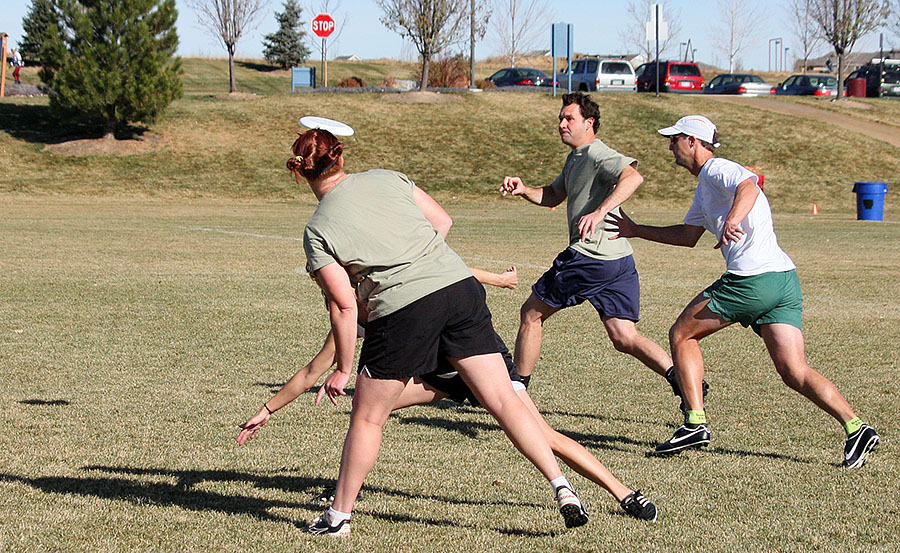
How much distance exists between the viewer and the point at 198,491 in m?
4.82

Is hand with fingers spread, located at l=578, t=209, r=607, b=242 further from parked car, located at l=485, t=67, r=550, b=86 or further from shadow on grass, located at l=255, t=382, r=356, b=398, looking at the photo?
parked car, located at l=485, t=67, r=550, b=86

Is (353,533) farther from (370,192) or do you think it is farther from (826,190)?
(826,190)

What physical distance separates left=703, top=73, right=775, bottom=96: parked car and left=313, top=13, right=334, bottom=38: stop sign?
19252 millimetres

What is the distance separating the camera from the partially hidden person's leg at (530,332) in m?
6.49

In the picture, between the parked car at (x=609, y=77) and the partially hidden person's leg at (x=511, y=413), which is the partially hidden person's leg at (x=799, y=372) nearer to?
the partially hidden person's leg at (x=511, y=413)

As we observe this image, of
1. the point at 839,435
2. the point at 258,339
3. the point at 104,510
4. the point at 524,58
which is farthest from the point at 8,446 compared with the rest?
the point at 524,58

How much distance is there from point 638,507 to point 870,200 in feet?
72.1

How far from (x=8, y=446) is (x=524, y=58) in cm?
8770

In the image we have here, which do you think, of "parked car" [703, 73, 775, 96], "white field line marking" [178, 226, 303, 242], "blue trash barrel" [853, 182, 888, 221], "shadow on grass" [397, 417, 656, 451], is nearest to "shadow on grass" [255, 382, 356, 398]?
"shadow on grass" [397, 417, 656, 451]

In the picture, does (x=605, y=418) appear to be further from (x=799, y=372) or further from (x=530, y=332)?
(x=799, y=372)

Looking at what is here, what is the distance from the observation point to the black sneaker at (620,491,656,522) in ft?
13.8

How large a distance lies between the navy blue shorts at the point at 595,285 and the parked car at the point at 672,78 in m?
42.9

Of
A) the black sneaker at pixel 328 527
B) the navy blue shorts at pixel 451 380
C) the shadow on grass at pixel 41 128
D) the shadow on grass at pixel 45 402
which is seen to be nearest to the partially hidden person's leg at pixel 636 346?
the navy blue shorts at pixel 451 380

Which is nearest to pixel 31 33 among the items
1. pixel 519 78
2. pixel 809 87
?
pixel 519 78
